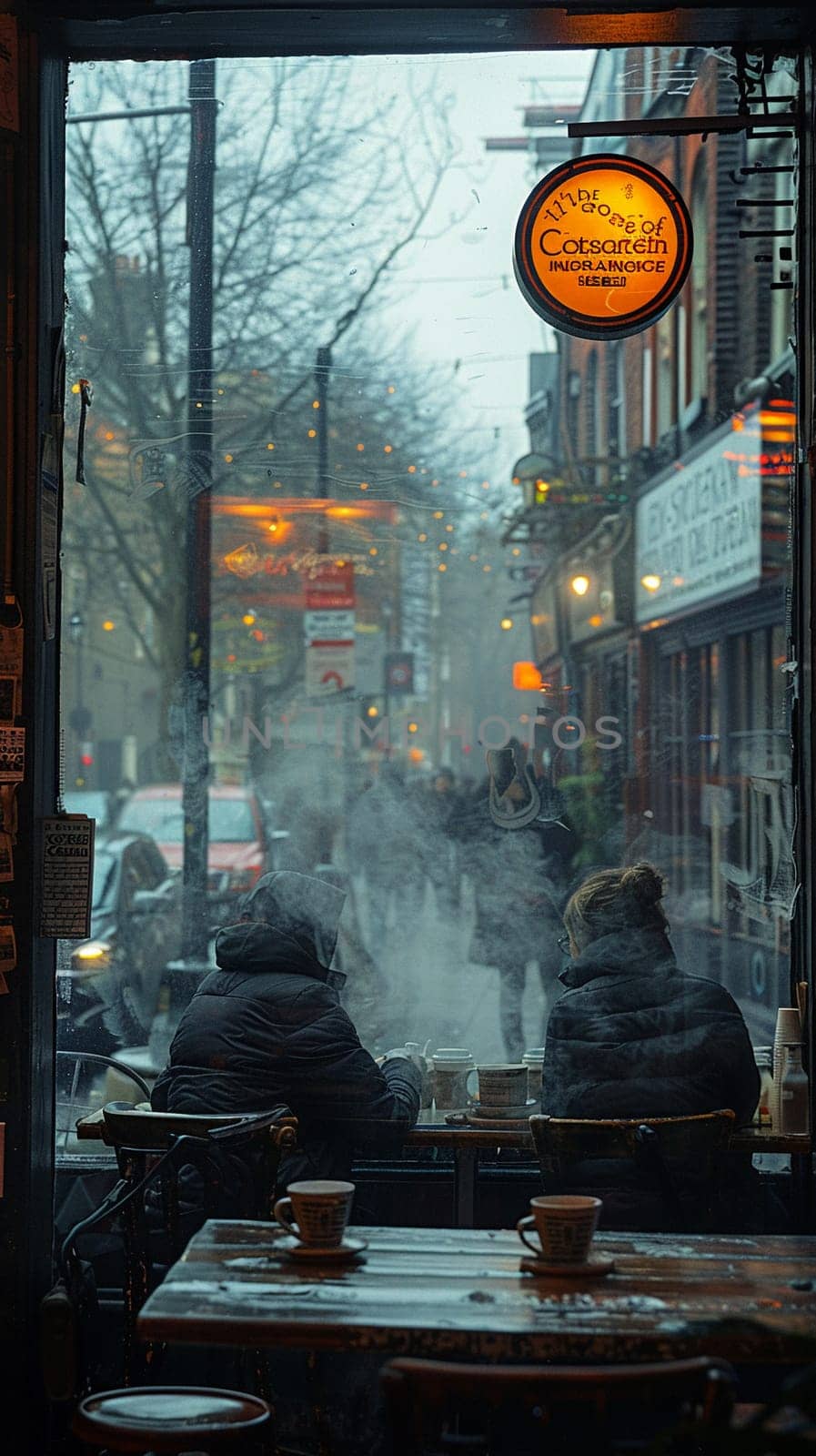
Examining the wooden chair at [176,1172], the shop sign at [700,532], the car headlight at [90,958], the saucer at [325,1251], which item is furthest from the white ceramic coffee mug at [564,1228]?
the shop sign at [700,532]

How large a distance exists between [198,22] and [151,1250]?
3532mm

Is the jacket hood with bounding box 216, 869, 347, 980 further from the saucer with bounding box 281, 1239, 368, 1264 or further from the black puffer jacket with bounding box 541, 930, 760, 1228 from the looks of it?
the saucer with bounding box 281, 1239, 368, 1264

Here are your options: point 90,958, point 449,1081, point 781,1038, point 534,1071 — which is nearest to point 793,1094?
point 781,1038

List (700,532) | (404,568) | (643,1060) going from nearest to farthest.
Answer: (643,1060) → (404,568) → (700,532)

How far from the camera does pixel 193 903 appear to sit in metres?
6.02

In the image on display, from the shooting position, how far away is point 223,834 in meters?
6.46

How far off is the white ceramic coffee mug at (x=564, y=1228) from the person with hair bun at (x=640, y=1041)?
1384 millimetres

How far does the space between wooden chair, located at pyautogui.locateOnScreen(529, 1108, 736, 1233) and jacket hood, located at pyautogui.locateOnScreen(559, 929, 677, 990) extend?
46 centimetres

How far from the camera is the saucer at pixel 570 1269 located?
2953 mm

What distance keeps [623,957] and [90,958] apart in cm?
215

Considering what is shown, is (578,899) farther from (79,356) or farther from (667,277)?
(79,356)

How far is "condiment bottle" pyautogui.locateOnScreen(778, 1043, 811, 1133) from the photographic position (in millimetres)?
4316

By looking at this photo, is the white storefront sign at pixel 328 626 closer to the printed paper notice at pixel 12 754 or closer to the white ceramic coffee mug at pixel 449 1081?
the white ceramic coffee mug at pixel 449 1081

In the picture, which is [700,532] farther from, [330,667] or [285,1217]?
[285,1217]
